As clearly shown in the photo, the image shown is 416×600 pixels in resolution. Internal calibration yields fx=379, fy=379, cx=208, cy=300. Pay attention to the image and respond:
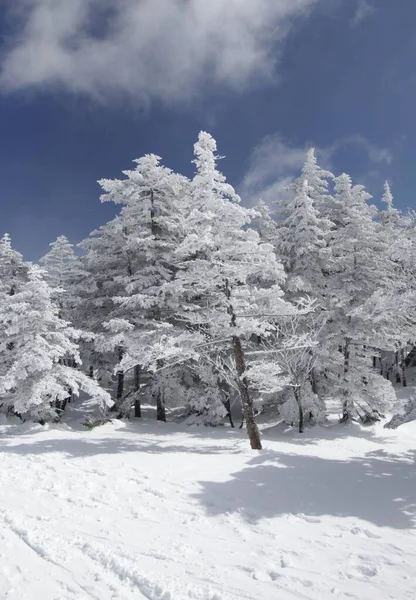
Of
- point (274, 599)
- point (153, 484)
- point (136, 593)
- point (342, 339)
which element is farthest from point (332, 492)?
point (342, 339)

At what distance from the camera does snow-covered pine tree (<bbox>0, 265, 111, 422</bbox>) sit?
17.3 m

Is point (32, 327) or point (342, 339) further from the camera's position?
point (342, 339)

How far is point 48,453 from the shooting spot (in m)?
12.7

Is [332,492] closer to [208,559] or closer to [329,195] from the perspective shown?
[208,559]

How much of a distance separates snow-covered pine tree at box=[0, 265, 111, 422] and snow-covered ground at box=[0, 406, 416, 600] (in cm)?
361

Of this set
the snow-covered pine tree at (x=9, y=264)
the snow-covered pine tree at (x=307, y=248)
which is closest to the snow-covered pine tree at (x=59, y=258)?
the snow-covered pine tree at (x=9, y=264)

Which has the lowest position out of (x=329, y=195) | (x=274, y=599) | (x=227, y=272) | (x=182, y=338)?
(x=274, y=599)

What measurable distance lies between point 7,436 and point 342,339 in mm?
17749

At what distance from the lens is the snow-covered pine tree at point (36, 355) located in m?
17.3

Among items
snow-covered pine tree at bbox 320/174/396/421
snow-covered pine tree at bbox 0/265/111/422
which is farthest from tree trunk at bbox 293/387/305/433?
snow-covered pine tree at bbox 0/265/111/422

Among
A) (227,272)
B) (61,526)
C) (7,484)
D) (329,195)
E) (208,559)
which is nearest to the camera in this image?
(208,559)

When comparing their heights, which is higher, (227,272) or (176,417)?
(227,272)

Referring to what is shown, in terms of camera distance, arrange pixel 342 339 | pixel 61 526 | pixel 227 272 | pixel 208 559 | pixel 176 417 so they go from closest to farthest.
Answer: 1. pixel 208 559
2. pixel 61 526
3. pixel 227 272
4. pixel 342 339
5. pixel 176 417

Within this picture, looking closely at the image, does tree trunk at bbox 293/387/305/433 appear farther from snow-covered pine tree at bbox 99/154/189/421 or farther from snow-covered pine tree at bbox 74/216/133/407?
snow-covered pine tree at bbox 74/216/133/407
